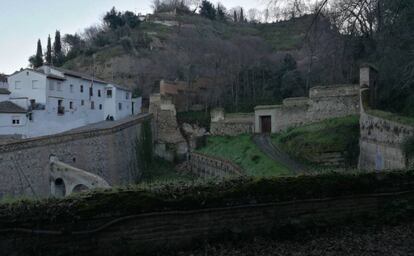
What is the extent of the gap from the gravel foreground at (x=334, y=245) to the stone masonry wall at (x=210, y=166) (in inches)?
552

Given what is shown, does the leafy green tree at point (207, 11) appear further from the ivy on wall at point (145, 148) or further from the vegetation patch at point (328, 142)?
the vegetation patch at point (328, 142)

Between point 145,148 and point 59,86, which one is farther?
point 59,86

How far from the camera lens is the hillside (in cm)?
3784

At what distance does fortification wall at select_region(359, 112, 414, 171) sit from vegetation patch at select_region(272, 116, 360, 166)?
1.51ft

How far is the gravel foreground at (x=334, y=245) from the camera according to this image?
5160mm

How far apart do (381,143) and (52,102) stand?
86.9 ft

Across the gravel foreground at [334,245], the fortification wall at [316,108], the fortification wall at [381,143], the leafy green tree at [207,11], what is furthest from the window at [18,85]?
the leafy green tree at [207,11]

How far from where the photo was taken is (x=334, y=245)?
541 cm

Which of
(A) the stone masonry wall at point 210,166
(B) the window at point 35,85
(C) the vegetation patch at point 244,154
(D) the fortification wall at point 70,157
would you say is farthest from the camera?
(B) the window at point 35,85

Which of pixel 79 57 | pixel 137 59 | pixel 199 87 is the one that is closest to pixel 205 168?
pixel 199 87

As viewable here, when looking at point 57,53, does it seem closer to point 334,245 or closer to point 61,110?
point 61,110

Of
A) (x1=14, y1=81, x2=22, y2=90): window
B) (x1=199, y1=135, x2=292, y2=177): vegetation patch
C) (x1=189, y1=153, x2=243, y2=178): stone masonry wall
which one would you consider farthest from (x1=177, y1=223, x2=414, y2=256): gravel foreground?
(x1=14, y1=81, x2=22, y2=90): window

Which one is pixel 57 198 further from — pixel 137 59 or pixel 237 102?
pixel 137 59

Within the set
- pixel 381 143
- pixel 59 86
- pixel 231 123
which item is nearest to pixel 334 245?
pixel 381 143
